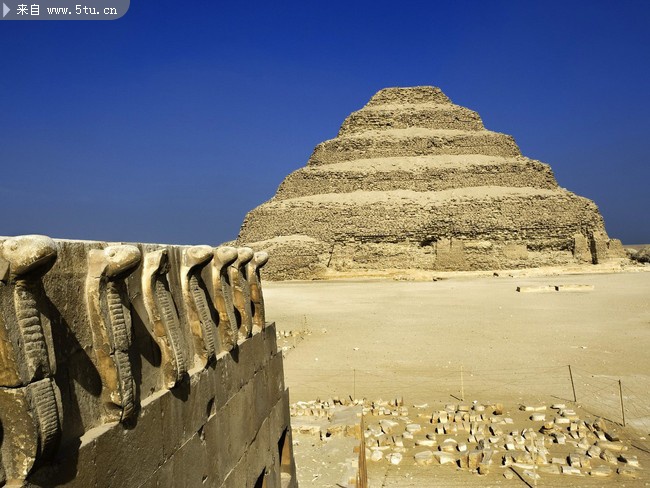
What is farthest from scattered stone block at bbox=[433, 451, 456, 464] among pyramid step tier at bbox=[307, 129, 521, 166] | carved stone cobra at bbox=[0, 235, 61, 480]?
pyramid step tier at bbox=[307, 129, 521, 166]

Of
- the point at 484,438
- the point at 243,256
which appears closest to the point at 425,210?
the point at 484,438

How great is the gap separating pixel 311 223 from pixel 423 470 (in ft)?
153

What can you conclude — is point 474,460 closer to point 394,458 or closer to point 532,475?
point 532,475

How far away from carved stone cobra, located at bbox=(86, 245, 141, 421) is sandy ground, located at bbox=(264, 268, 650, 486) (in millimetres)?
3958

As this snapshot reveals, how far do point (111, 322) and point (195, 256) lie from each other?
101cm

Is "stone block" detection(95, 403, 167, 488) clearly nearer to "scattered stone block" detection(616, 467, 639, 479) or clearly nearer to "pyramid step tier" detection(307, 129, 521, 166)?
"scattered stone block" detection(616, 467, 639, 479)

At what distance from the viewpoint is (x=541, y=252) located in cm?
5081

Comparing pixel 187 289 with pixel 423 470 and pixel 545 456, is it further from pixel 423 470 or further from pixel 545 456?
pixel 545 456

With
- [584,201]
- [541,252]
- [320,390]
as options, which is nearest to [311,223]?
[541,252]

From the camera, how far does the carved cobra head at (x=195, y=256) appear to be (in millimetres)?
3451

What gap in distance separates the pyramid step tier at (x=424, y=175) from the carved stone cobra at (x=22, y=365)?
5630cm

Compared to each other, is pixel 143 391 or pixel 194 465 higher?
→ pixel 143 391

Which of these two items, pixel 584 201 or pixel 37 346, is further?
pixel 584 201

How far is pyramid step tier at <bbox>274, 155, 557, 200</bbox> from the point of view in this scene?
5647 centimetres
